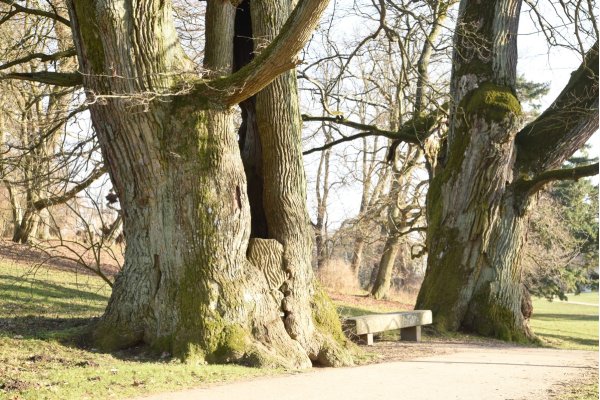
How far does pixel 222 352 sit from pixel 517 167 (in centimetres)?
952

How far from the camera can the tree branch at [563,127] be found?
15180 millimetres

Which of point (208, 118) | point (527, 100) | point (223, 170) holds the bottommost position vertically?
point (223, 170)

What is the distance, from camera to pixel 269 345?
29.2 feet

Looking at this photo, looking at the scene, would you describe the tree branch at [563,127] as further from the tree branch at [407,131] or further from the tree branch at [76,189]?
the tree branch at [76,189]

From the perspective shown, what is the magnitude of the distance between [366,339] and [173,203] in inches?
185

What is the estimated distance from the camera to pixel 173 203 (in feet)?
29.0

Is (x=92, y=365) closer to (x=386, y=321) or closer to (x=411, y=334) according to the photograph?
(x=386, y=321)

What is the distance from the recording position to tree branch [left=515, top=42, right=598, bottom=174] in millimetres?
15180

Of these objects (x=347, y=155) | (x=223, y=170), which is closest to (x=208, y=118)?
(x=223, y=170)

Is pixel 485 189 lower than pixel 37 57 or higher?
lower

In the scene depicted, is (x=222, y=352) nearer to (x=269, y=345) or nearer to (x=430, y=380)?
(x=269, y=345)

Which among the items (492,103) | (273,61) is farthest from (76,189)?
(492,103)

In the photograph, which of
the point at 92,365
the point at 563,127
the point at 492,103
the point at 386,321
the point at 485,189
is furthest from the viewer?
the point at 563,127

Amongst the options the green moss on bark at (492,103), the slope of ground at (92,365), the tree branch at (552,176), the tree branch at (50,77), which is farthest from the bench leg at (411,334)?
the tree branch at (50,77)
